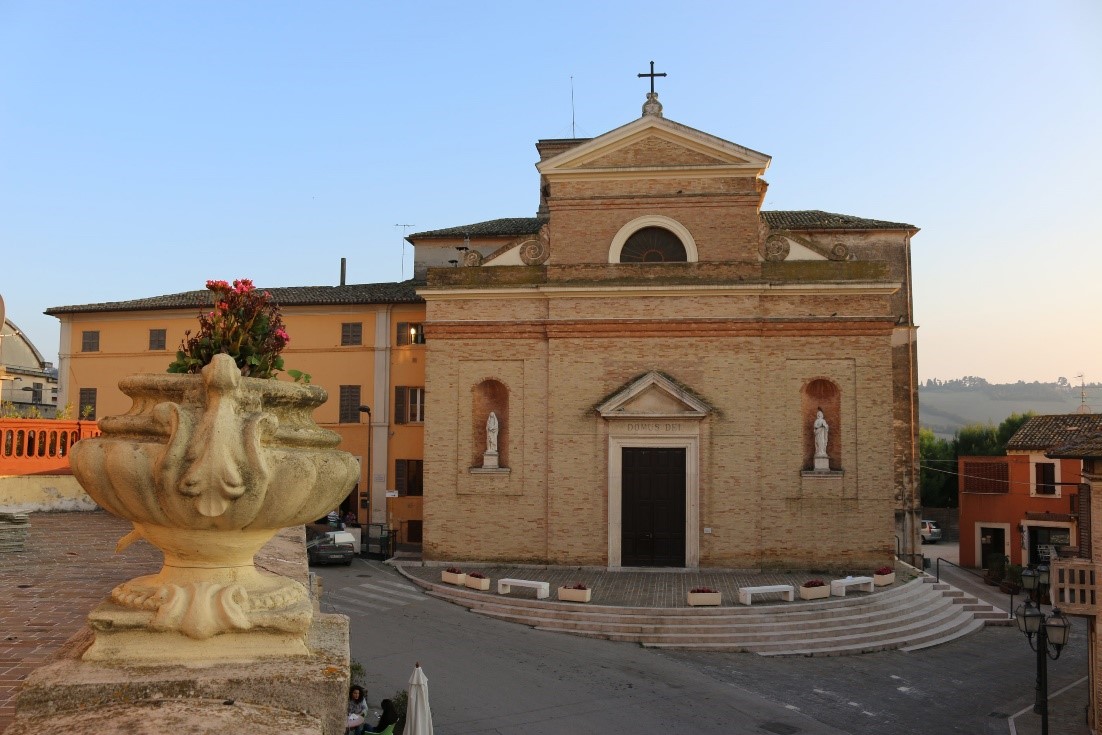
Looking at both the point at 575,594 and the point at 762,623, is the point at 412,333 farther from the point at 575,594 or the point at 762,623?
the point at 762,623

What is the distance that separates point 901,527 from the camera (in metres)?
27.9

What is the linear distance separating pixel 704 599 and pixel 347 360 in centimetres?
1769

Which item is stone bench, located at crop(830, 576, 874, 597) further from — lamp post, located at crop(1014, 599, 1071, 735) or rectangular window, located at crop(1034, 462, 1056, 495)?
rectangular window, located at crop(1034, 462, 1056, 495)

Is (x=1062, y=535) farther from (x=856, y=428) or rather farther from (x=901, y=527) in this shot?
(x=856, y=428)

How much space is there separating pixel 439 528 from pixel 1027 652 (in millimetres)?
14729

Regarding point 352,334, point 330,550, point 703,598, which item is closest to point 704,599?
point 703,598

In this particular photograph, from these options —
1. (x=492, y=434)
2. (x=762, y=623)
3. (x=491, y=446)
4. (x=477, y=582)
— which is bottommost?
(x=762, y=623)

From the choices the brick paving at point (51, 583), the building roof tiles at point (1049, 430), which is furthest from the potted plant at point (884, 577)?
the brick paving at point (51, 583)

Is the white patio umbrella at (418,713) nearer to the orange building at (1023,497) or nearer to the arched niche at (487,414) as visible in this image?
the arched niche at (487,414)

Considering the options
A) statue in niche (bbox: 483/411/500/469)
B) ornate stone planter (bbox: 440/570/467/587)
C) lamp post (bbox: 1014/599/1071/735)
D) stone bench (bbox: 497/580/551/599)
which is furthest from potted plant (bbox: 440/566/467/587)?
lamp post (bbox: 1014/599/1071/735)

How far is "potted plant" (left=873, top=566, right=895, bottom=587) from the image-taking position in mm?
21047

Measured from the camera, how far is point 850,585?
66.8ft

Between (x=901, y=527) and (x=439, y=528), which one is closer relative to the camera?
(x=439, y=528)

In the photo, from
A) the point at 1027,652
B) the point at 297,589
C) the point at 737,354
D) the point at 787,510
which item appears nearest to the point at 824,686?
the point at 1027,652
